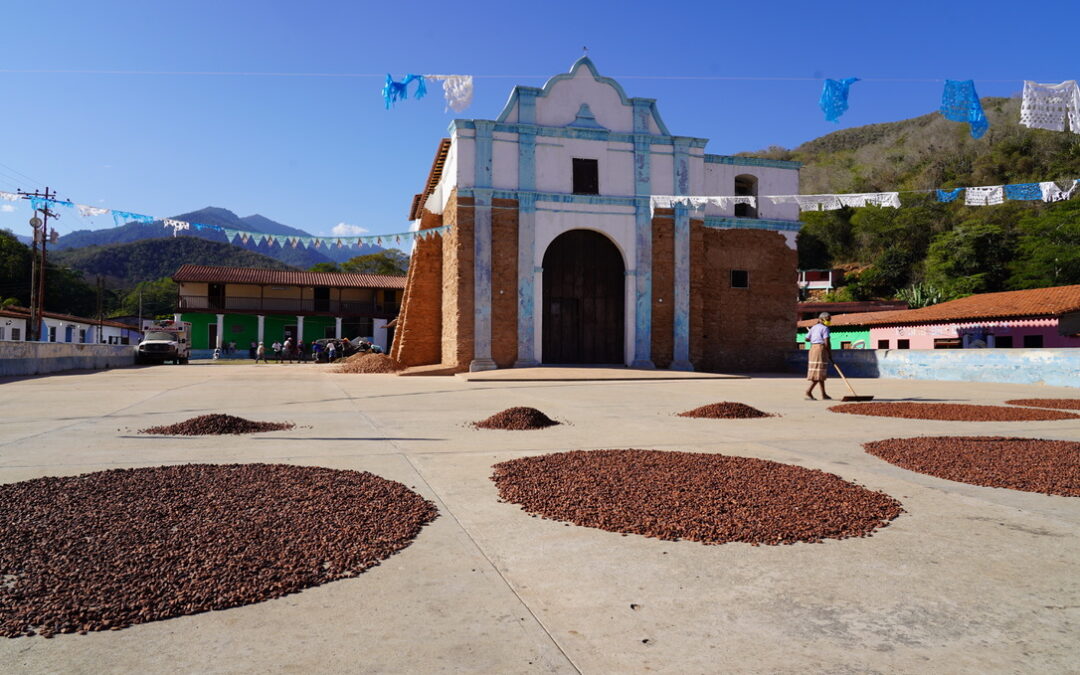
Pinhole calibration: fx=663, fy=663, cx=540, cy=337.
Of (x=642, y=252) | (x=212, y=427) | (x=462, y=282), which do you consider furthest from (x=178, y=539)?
(x=642, y=252)

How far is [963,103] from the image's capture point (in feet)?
39.9

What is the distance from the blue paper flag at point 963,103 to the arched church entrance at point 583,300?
12576mm

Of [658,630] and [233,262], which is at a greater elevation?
[233,262]

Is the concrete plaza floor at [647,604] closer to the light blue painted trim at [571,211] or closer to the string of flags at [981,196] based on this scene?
the string of flags at [981,196]

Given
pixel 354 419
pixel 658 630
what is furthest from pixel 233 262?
pixel 658 630

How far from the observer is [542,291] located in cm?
2325

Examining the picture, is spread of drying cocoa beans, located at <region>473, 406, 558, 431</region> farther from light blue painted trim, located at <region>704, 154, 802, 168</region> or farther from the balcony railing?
the balcony railing

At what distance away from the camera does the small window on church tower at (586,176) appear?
2330 cm

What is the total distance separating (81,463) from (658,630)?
17.3ft

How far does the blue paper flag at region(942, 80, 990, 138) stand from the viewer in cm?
1213

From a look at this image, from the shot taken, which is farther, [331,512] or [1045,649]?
[331,512]

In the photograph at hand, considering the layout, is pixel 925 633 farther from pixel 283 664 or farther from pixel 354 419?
pixel 354 419

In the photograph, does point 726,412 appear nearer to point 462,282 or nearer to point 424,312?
point 462,282

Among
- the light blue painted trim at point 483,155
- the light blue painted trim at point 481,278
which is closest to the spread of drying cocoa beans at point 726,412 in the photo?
the light blue painted trim at point 481,278
